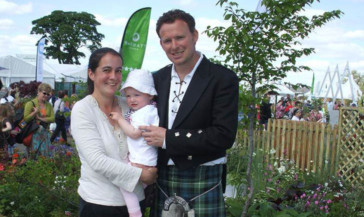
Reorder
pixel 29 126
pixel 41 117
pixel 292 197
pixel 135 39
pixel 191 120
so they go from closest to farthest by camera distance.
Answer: pixel 191 120 → pixel 292 197 → pixel 135 39 → pixel 29 126 → pixel 41 117

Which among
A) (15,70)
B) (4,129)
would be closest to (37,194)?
(4,129)

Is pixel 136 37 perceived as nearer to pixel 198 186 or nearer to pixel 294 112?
pixel 198 186

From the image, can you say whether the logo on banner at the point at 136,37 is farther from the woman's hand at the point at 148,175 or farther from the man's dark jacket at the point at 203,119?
the woman's hand at the point at 148,175

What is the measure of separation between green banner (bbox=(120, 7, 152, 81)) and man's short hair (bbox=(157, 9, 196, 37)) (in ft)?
14.5

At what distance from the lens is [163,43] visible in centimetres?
220

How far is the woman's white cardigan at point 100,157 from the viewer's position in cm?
205

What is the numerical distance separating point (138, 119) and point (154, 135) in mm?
143

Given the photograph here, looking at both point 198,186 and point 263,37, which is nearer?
point 198,186

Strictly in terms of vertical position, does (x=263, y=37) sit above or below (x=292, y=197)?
above

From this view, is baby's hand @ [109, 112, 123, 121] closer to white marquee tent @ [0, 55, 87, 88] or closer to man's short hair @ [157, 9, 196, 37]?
man's short hair @ [157, 9, 196, 37]

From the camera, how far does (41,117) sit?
25.3ft

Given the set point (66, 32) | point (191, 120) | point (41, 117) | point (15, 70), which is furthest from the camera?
point (66, 32)

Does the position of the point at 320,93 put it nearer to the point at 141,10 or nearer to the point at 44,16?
the point at 141,10

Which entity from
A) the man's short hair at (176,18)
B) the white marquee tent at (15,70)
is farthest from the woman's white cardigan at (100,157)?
the white marquee tent at (15,70)
